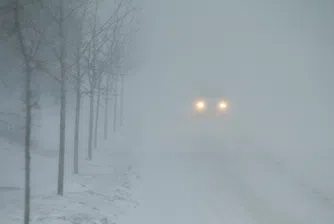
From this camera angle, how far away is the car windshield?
430 inches

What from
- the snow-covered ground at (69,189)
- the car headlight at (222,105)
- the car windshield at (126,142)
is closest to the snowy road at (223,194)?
the car windshield at (126,142)

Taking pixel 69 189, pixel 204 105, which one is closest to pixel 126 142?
pixel 69 189

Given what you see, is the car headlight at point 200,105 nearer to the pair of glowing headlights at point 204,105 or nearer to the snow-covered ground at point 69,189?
the pair of glowing headlights at point 204,105

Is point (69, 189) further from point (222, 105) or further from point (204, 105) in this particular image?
point (222, 105)

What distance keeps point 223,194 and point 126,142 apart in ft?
46.1

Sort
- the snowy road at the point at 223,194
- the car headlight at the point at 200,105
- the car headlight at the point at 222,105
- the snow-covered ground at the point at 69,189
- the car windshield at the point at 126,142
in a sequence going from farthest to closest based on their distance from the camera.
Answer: the car headlight at the point at 222,105 < the car headlight at the point at 200,105 < the snowy road at the point at 223,194 < the car windshield at the point at 126,142 < the snow-covered ground at the point at 69,189

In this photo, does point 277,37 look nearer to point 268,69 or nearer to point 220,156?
point 268,69

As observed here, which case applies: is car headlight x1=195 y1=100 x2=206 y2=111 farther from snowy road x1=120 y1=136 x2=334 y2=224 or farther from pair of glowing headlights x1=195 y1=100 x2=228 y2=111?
snowy road x1=120 y1=136 x2=334 y2=224

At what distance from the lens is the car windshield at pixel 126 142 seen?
1093 cm

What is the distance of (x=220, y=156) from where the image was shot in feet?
72.8

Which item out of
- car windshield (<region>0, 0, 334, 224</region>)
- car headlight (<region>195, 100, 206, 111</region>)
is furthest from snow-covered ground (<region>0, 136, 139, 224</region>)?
car headlight (<region>195, 100, 206, 111</region>)

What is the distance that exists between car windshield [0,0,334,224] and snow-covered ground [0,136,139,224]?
58 mm

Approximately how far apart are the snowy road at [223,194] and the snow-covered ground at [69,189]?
34.3 inches

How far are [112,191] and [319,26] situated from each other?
133904 millimetres
